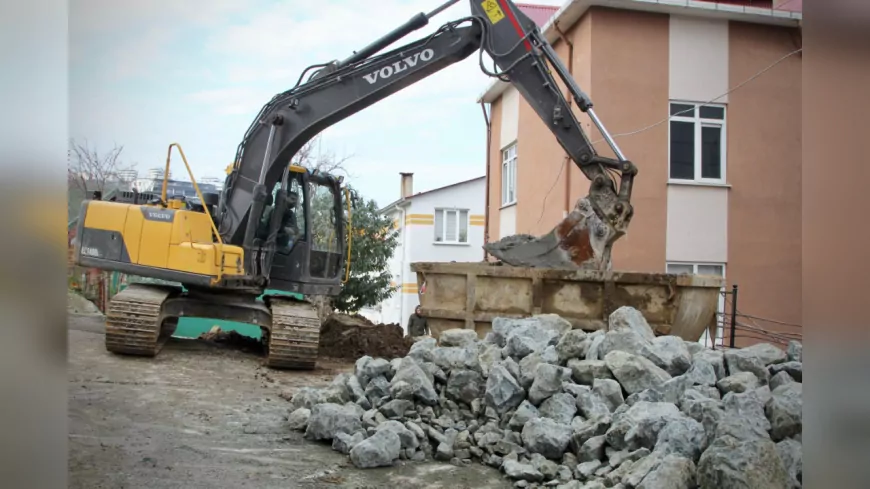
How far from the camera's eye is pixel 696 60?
9.56m

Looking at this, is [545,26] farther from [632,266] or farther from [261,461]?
[261,461]

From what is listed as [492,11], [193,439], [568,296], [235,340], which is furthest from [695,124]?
[193,439]

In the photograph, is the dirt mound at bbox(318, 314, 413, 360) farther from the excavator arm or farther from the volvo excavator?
the excavator arm

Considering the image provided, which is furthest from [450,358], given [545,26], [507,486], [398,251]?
[398,251]

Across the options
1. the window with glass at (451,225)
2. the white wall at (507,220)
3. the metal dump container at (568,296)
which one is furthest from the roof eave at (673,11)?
the window with glass at (451,225)

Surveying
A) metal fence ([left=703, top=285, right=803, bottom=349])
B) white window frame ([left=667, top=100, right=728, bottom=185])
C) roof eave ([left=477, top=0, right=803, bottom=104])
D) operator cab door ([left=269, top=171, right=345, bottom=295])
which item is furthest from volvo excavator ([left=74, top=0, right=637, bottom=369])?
roof eave ([left=477, top=0, right=803, bottom=104])

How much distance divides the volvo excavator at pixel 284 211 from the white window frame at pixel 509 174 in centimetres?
593

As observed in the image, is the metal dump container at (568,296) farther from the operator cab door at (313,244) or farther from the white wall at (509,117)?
the white wall at (509,117)

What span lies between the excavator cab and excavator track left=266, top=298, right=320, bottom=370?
76cm

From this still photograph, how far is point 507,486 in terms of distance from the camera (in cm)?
→ 407

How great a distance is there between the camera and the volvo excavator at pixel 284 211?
6.91 meters

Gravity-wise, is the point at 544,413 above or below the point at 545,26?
below
